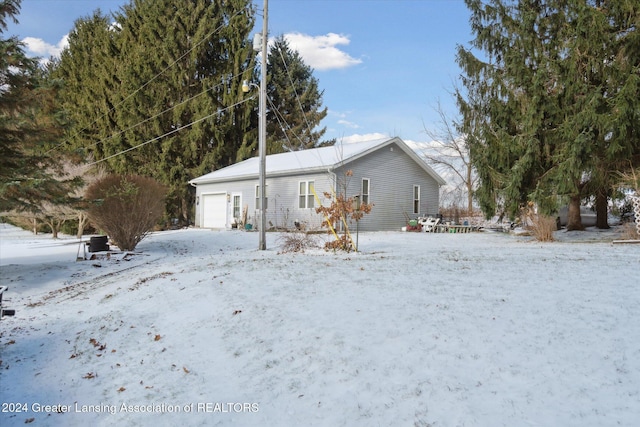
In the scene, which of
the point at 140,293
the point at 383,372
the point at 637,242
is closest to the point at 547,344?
the point at 383,372

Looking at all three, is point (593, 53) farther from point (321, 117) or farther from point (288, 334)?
point (321, 117)

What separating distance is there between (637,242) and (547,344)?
9.56m

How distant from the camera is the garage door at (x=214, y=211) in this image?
24406 mm

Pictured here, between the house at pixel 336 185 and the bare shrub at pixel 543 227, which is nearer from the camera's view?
the bare shrub at pixel 543 227

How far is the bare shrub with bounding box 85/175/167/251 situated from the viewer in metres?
12.7

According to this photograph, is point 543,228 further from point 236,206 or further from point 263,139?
point 236,206

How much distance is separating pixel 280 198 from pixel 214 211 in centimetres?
612

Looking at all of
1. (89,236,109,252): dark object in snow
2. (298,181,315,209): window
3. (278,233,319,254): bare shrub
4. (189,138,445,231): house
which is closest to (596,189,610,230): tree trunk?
(189,138,445,231): house

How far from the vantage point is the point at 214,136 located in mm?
30547

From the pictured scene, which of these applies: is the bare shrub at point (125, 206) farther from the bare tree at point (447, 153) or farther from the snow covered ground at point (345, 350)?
the bare tree at point (447, 153)

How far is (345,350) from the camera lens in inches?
165

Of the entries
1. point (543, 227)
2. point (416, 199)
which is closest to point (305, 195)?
point (416, 199)

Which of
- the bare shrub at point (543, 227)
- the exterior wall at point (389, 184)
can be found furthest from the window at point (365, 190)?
the bare shrub at point (543, 227)

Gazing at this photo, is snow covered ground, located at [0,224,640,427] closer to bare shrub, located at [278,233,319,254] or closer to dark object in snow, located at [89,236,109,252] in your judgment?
bare shrub, located at [278,233,319,254]
